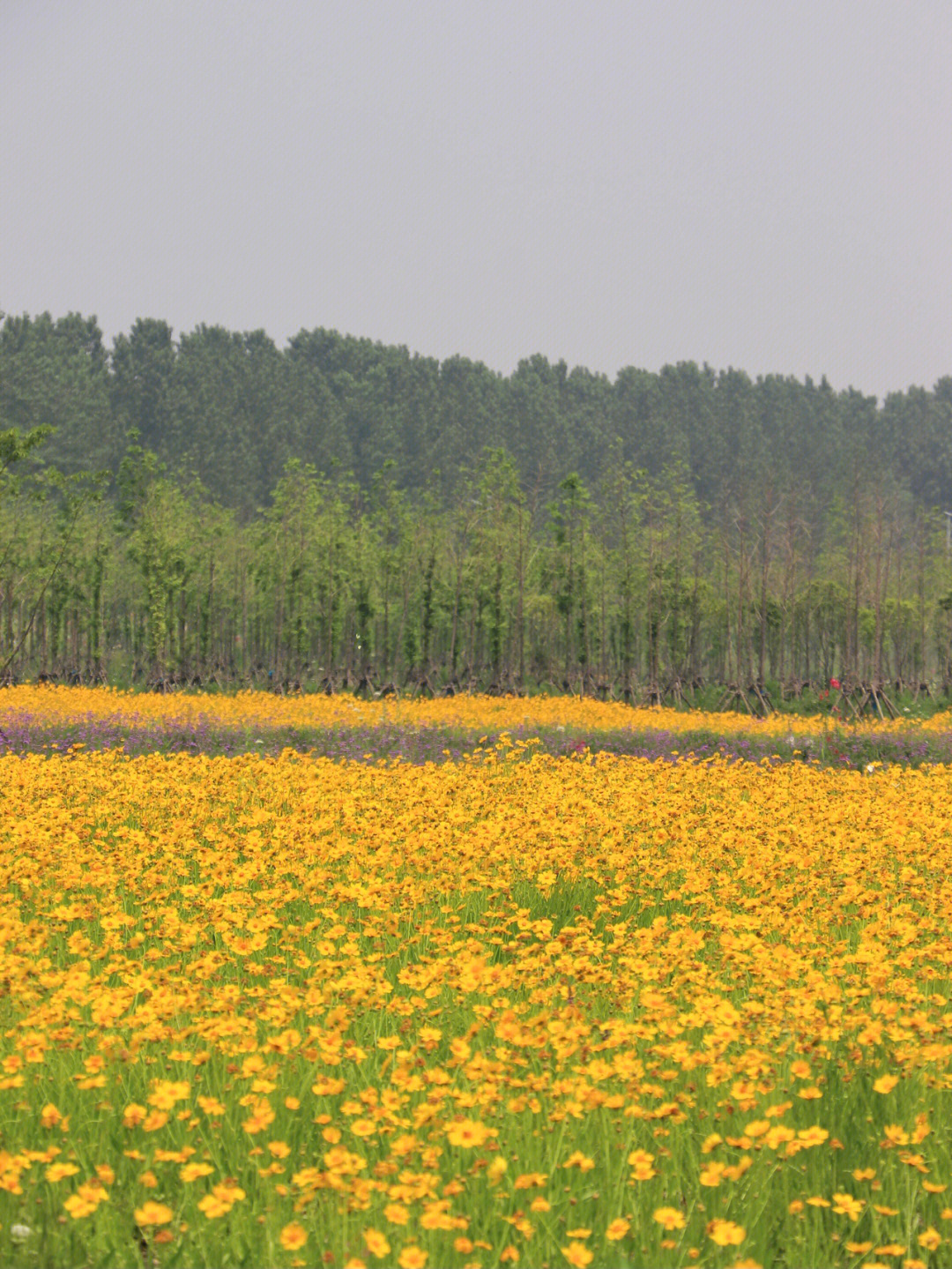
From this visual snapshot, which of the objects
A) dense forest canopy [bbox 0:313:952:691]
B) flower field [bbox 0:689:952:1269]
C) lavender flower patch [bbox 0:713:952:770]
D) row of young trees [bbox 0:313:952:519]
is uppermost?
row of young trees [bbox 0:313:952:519]

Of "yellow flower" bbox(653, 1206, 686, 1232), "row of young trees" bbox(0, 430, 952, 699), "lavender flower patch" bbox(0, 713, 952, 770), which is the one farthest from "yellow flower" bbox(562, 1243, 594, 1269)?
"row of young trees" bbox(0, 430, 952, 699)

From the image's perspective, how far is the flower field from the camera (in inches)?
130

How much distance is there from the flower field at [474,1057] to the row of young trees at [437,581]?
25.0 m

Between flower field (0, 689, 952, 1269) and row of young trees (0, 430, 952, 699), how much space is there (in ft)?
82.0

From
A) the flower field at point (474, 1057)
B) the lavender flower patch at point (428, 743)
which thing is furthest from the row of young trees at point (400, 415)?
the flower field at point (474, 1057)

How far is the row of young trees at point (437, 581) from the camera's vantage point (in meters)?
35.9

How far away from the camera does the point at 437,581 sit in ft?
130

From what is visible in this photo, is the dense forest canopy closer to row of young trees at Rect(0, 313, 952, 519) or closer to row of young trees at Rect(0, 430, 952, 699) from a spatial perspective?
row of young trees at Rect(0, 430, 952, 699)

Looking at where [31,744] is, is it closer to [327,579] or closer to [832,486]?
[327,579]

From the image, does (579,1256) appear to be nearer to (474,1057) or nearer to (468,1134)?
(468,1134)

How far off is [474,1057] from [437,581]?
35721 mm

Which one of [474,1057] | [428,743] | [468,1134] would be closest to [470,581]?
[428,743]

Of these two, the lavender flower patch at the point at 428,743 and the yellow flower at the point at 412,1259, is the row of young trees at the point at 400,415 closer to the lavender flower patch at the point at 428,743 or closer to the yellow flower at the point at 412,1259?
the lavender flower patch at the point at 428,743

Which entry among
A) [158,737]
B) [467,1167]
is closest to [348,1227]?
[467,1167]
